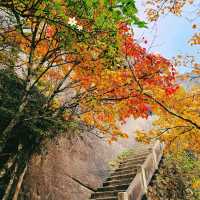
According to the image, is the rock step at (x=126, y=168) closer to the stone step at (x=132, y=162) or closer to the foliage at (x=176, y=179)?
the stone step at (x=132, y=162)

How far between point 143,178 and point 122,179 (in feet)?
3.37

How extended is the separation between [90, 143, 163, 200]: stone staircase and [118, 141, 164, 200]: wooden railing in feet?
0.21

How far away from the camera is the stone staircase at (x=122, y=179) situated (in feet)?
42.6

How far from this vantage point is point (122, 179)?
14273 millimetres

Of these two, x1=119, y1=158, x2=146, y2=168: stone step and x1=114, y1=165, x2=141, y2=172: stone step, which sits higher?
x1=119, y1=158, x2=146, y2=168: stone step

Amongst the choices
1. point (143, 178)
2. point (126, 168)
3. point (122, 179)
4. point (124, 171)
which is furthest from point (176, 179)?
point (122, 179)

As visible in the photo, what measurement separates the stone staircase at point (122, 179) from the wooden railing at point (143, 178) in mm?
64

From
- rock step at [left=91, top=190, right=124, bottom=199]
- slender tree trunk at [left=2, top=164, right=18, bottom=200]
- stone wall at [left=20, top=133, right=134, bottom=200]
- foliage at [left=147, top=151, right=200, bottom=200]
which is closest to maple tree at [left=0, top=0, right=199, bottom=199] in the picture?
slender tree trunk at [left=2, top=164, right=18, bottom=200]

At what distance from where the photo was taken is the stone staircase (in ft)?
42.6

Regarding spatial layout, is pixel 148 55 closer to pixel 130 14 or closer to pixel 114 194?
pixel 114 194

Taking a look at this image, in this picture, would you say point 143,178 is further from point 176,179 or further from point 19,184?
point 19,184

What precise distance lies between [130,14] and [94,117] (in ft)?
33.0

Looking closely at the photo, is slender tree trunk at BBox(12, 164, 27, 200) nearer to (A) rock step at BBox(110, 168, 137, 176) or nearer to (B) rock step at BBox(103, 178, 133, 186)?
(B) rock step at BBox(103, 178, 133, 186)

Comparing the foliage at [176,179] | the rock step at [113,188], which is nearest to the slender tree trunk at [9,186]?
the rock step at [113,188]
